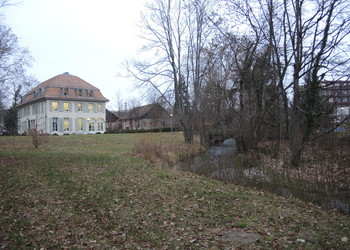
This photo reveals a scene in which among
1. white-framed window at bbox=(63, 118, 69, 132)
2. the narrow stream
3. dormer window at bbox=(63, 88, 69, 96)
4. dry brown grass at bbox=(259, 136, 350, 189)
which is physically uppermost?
dormer window at bbox=(63, 88, 69, 96)

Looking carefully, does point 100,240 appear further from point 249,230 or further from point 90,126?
point 90,126

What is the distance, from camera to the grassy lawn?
462 cm

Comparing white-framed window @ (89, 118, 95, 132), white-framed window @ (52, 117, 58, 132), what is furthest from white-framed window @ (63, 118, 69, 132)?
white-framed window @ (89, 118, 95, 132)

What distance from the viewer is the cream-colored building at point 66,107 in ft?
124

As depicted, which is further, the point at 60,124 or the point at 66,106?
the point at 66,106

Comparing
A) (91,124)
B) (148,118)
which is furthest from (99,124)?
(148,118)

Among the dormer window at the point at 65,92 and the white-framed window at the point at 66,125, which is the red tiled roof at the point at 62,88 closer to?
the dormer window at the point at 65,92

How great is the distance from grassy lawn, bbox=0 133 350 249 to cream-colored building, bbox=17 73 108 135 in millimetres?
30558

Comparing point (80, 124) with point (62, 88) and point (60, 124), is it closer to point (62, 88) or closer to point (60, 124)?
point (60, 124)

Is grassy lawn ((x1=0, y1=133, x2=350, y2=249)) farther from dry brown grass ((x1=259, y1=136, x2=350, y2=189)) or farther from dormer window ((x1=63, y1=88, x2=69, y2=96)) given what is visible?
dormer window ((x1=63, y1=88, x2=69, y2=96))

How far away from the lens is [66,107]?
3912cm

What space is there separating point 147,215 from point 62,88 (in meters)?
37.6

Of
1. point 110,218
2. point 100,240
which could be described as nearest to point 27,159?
point 110,218

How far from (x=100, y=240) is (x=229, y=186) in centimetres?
539
